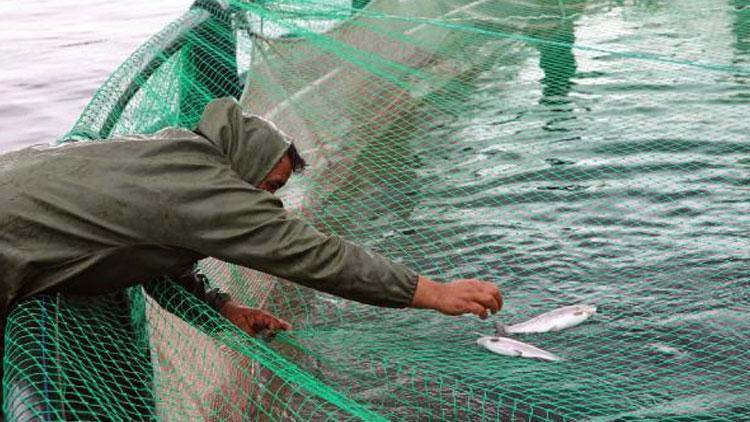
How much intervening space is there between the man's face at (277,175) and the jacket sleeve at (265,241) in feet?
1.18


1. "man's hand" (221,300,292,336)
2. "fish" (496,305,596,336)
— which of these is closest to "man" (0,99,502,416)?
"man's hand" (221,300,292,336)

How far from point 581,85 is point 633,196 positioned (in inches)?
126

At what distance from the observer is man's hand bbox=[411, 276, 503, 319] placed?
3098 mm

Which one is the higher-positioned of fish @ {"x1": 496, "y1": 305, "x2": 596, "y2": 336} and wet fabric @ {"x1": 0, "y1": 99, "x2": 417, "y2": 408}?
wet fabric @ {"x1": 0, "y1": 99, "x2": 417, "y2": 408}

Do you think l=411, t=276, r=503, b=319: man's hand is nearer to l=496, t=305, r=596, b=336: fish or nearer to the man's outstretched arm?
the man's outstretched arm

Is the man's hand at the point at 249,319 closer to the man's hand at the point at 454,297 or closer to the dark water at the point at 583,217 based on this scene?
the dark water at the point at 583,217

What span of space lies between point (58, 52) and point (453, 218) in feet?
34.5

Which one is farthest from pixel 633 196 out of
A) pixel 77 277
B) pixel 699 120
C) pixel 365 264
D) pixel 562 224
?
pixel 77 277

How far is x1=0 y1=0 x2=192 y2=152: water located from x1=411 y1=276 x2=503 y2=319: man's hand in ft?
27.1

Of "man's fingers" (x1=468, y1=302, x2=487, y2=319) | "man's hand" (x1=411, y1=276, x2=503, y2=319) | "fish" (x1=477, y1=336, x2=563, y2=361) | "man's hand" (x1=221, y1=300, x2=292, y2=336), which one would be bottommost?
"fish" (x1=477, y1=336, x2=563, y2=361)

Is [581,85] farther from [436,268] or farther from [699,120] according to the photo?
[436,268]

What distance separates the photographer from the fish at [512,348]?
4.55m

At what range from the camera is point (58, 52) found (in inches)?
598

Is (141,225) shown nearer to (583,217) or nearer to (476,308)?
(476,308)
